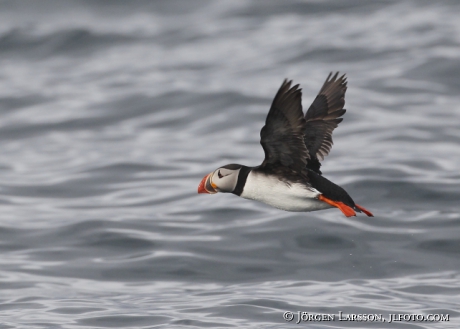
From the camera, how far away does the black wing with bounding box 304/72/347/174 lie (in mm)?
8078

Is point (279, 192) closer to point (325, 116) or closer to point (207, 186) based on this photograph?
Answer: point (207, 186)

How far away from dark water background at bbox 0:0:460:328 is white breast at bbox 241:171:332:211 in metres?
1.77

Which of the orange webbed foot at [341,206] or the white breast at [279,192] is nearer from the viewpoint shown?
the orange webbed foot at [341,206]

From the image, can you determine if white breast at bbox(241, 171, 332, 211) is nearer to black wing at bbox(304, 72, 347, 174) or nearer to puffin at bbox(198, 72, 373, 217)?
puffin at bbox(198, 72, 373, 217)

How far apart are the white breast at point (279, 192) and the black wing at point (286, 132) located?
13 centimetres

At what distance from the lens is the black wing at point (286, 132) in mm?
6391

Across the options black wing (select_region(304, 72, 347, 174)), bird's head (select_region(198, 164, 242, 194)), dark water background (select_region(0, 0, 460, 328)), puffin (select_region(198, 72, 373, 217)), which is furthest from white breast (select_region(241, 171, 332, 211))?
dark water background (select_region(0, 0, 460, 328))

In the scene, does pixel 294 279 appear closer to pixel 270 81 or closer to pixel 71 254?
pixel 71 254

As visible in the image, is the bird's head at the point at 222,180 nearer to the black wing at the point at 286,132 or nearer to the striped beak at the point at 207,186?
the striped beak at the point at 207,186

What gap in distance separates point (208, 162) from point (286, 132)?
26.3ft

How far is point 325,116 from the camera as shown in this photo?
820cm

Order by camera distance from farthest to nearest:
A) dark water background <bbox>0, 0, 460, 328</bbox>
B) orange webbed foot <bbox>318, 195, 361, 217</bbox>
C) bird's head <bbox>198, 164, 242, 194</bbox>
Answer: dark water background <bbox>0, 0, 460, 328</bbox>
bird's head <bbox>198, 164, 242, 194</bbox>
orange webbed foot <bbox>318, 195, 361, 217</bbox>

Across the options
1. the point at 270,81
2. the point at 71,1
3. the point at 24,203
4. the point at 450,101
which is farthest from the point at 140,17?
the point at 24,203

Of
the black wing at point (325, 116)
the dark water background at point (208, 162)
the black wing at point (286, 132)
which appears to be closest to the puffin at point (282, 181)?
the black wing at point (286, 132)
